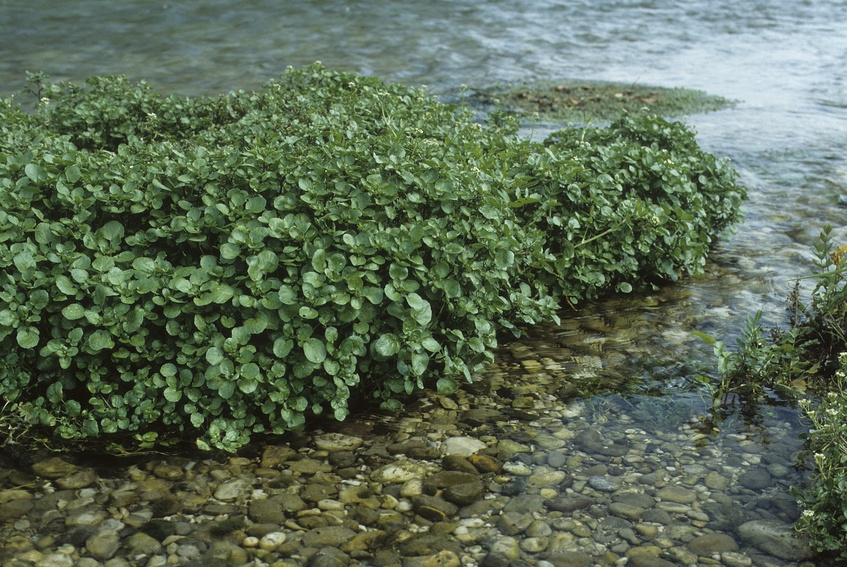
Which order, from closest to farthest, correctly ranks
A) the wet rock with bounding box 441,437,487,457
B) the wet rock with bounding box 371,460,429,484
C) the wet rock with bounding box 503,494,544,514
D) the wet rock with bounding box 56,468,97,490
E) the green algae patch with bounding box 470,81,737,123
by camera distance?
the wet rock with bounding box 503,494,544,514 < the wet rock with bounding box 56,468,97,490 < the wet rock with bounding box 371,460,429,484 < the wet rock with bounding box 441,437,487,457 < the green algae patch with bounding box 470,81,737,123

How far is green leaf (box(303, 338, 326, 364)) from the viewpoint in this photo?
3926mm

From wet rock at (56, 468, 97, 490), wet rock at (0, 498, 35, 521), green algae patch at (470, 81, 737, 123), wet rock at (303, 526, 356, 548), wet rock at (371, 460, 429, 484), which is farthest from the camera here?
green algae patch at (470, 81, 737, 123)

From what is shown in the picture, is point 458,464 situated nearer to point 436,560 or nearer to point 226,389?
point 436,560

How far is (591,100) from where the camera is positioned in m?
11.1

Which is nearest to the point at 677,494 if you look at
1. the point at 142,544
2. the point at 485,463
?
the point at 485,463

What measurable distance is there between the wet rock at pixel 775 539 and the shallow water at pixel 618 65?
0.65 m

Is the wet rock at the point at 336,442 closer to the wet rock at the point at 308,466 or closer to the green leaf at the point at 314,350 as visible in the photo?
the wet rock at the point at 308,466

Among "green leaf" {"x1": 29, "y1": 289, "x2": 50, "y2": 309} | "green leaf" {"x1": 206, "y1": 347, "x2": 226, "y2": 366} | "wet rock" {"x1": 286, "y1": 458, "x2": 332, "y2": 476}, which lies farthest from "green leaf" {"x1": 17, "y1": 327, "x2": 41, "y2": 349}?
"wet rock" {"x1": 286, "y1": 458, "x2": 332, "y2": 476}

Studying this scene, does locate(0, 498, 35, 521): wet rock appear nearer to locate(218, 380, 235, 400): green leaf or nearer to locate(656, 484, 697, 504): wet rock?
locate(218, 380, 235, 400): green leaf

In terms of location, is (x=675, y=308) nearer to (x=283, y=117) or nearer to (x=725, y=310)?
(x=725, y=310)

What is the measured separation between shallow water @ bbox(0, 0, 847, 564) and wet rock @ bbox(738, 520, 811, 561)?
2.13ft

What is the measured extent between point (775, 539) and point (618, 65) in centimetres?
1161

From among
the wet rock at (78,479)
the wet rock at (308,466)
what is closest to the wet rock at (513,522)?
the wet rock at (308,466)

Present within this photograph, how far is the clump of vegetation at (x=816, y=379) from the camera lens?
11.3ft
